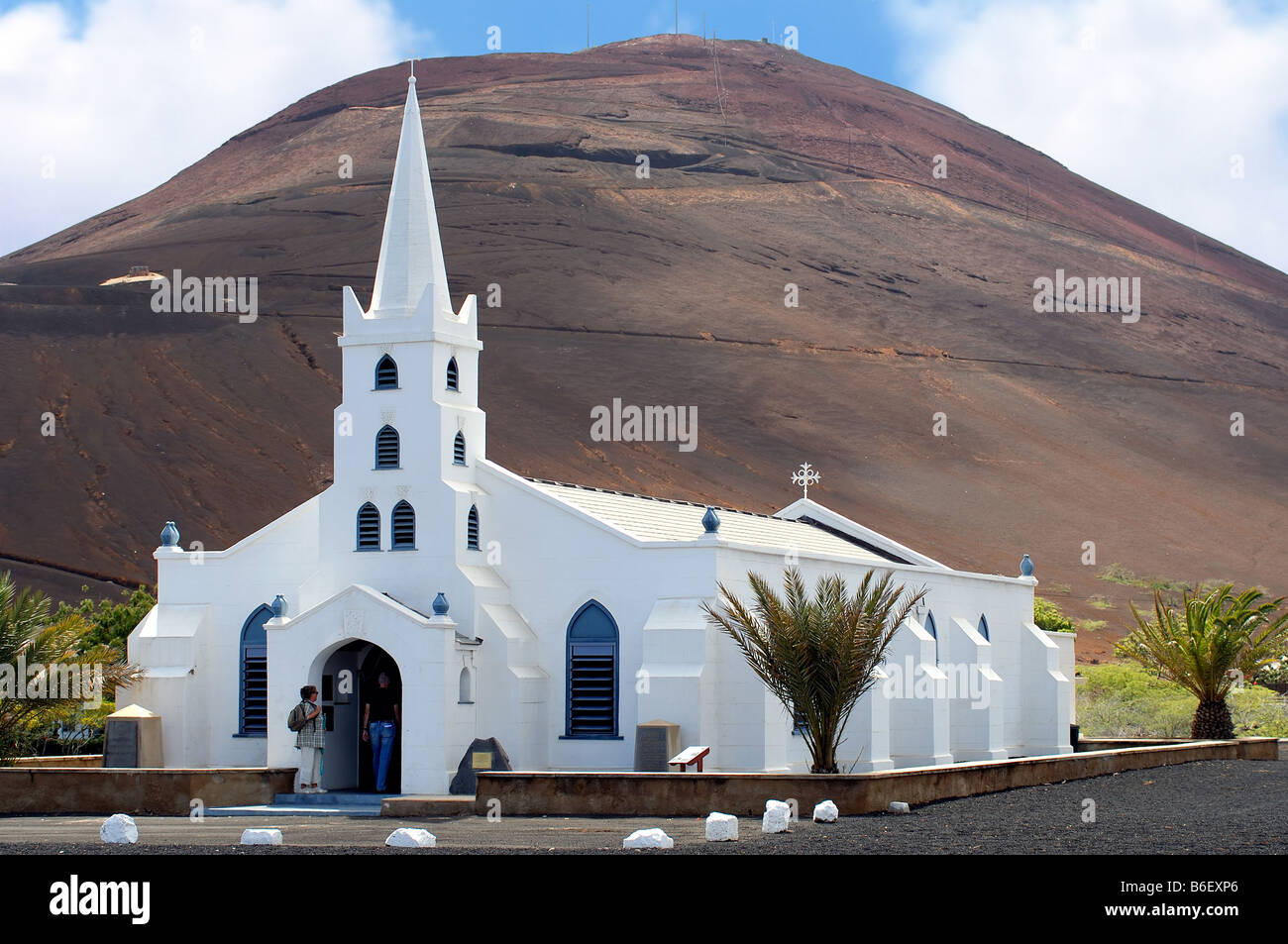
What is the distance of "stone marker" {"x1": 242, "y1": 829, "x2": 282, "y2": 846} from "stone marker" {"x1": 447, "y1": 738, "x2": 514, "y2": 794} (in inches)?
343

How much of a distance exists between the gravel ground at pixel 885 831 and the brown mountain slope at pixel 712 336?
50751 millimetres

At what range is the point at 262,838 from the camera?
18.6m

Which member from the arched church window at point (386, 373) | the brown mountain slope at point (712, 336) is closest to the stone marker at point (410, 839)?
the arched church window at point (386, 373)

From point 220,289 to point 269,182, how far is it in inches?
1190

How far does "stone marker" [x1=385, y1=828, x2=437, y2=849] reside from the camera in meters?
17.8

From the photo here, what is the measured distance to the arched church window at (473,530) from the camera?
30.3 meters

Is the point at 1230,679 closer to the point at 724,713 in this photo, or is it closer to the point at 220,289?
the point at 724,713

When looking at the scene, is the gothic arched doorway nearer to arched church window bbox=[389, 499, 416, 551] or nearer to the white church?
the white church

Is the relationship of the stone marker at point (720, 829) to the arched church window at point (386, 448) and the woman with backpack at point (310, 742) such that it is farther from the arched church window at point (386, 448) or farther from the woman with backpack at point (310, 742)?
the arched church window at point (386, 448)

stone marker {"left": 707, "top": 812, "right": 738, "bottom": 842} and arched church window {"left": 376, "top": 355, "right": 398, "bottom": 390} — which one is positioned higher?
arched church window {"left": 376, "top": 355, "right": 398, "bottom": 390}

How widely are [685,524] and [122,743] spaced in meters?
11.2

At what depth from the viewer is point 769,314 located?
113 m

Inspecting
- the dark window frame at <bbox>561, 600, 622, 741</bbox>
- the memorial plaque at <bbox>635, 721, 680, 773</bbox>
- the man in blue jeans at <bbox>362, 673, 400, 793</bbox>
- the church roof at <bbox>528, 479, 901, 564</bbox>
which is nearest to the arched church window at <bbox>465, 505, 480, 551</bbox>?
the church roof at <bbox>528, 479, 901, 564</bbox>

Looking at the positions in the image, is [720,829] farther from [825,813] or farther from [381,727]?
[381,727]
